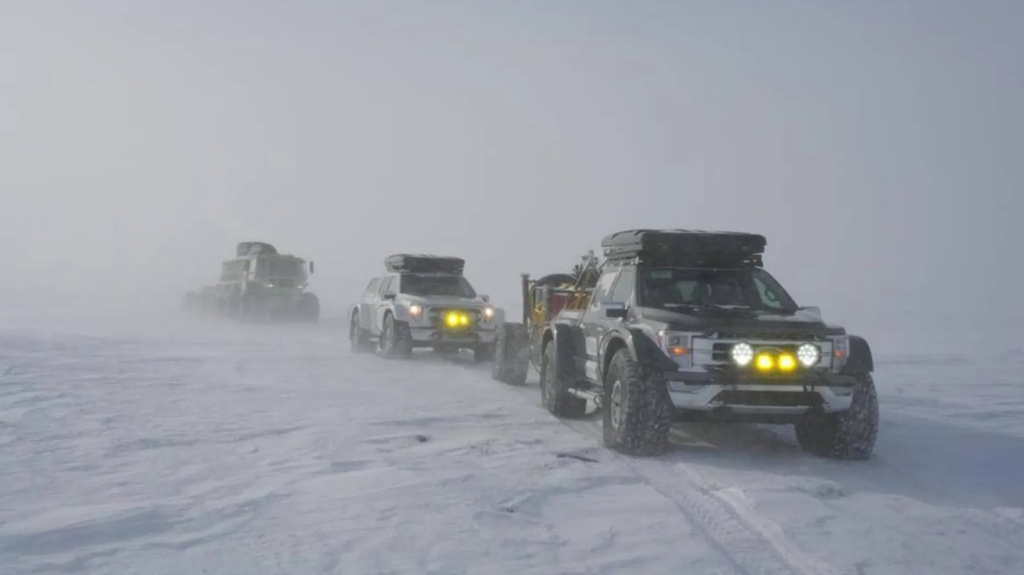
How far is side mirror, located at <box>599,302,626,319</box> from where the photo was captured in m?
8.52

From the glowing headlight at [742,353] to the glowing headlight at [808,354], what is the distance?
1.40ft

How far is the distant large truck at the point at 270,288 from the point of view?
30.2 m

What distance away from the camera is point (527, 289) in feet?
45.0

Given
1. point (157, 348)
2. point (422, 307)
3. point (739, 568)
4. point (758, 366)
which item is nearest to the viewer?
point (739, 568)

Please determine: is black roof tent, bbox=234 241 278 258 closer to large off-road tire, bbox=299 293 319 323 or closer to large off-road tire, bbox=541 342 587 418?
large off-road tire, bbox=299 293 319 323

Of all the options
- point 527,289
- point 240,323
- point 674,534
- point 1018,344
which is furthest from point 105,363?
point 1018,344

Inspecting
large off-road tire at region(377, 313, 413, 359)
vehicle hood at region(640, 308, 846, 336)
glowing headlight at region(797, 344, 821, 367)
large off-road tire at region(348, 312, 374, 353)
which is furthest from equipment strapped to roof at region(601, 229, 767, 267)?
large off-road tire at region(348, 312, 374, 353)

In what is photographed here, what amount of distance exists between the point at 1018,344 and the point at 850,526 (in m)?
22.4

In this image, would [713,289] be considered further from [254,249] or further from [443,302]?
[254,249]

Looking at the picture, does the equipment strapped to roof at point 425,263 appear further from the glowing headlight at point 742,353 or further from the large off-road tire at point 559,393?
the glowing headlight at point 742,353

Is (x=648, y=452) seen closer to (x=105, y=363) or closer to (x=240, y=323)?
(x=105, y=363)

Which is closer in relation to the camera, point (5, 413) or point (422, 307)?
point (5, 413)

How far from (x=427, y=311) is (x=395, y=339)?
850 mm

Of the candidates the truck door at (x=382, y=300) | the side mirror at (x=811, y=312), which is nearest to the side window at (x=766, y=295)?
the side mirror at (x=811, y=312)
